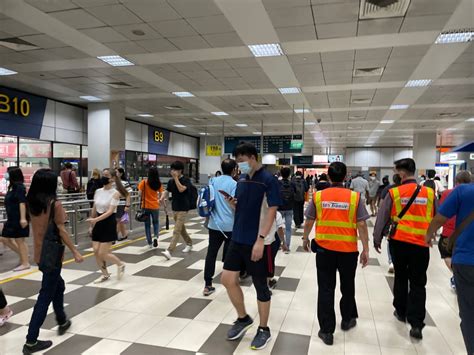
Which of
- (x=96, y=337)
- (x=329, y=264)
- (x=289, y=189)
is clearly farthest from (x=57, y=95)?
(x=329, y=264)

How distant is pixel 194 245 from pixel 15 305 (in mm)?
3186

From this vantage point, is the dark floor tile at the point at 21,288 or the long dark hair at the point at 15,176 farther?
the long dark hair at the point at 15,176

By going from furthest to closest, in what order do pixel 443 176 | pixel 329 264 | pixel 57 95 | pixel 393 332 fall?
pixel 443 176
pixel 57 95
pixel 393 332
pixel 329 264

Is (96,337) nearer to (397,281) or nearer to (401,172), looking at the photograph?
(397,281)

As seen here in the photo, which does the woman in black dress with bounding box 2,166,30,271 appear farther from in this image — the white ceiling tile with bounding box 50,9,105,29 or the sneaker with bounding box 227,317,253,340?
the sneaker with bounding box 227,317,253,340

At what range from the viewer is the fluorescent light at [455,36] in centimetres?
531

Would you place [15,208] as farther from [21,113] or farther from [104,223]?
[21,113]

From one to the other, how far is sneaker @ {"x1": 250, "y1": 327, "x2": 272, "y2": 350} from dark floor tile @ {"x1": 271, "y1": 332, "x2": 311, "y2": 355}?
0.28ft

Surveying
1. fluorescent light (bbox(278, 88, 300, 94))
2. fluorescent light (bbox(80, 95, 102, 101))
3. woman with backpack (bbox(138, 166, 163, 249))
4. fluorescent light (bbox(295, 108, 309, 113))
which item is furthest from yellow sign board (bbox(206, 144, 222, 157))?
woman with backpack (bbox(138, 166, 163, 249))

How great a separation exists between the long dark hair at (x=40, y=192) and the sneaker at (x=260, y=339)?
1879 mm

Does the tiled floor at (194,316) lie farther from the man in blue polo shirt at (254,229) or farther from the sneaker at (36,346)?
the man in blue polo shirt at (254,229)

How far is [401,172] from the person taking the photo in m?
3.02

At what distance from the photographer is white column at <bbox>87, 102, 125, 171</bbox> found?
432 inches

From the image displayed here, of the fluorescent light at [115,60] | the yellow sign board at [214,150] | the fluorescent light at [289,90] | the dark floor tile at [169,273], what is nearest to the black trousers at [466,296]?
the dark floor tile at [169,273]
